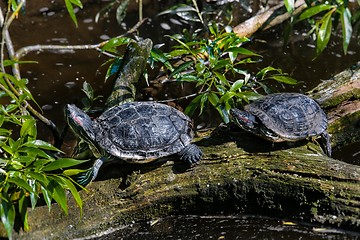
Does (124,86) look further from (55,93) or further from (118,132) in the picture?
(55,93)

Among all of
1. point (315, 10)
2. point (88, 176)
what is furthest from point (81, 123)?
point (315, 10)

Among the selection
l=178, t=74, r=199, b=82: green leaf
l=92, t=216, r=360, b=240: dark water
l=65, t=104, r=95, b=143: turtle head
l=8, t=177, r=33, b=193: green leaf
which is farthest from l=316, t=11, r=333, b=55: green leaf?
l=8, t=177, r=33, b=193: green leaf

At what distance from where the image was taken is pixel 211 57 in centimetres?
376

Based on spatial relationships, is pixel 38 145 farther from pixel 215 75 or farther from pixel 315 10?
pixel 315 10

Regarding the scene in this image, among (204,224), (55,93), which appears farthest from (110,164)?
(55,93)

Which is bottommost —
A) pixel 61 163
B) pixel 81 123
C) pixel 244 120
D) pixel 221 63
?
pixel 244 120

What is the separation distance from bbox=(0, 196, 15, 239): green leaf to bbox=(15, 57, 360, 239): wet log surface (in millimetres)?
363

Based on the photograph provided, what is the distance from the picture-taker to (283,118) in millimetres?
3498

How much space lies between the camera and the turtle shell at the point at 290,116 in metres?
3.46

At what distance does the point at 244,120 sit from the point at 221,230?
656 mm

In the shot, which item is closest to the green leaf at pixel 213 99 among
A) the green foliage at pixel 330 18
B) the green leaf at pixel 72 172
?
the green foliage at pixel 330 18

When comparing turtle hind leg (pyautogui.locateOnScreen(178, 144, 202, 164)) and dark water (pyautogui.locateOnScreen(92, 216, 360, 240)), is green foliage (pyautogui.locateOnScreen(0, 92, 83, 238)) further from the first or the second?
turtle hind leg (pyautogui.locateOnScreen(178, 144, 202, 164))

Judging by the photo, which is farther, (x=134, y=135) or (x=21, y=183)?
(x=134, y=135)

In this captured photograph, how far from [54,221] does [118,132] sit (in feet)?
2.00
